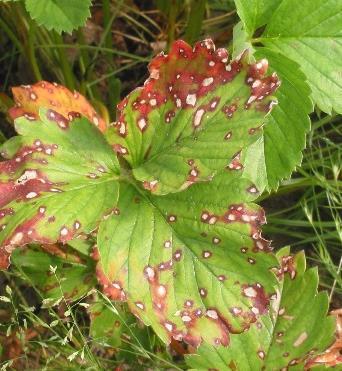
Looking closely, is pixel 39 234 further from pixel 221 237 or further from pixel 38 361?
pixel 38 361

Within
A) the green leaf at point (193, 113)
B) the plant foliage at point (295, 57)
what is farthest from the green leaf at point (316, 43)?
the green leaf at point (193, 113)

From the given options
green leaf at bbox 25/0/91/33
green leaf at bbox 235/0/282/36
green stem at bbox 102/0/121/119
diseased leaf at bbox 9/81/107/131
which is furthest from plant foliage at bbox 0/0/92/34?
green stem at bbox 102/0/121/119

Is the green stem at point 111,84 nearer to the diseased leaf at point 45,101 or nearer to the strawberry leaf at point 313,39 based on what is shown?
the diseased leaf at point 45,101

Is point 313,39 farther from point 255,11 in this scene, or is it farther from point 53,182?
point 53,182

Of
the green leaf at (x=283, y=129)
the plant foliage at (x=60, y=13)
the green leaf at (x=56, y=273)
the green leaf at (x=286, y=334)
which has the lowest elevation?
the green leaf at (x=286, y=334)

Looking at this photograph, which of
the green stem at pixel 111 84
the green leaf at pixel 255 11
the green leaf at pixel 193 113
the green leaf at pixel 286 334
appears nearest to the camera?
the green leaf at pixel 193 113

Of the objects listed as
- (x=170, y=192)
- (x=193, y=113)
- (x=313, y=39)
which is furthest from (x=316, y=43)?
(x=170, y=192)

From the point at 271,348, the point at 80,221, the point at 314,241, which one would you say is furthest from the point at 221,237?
the point at 314,241
